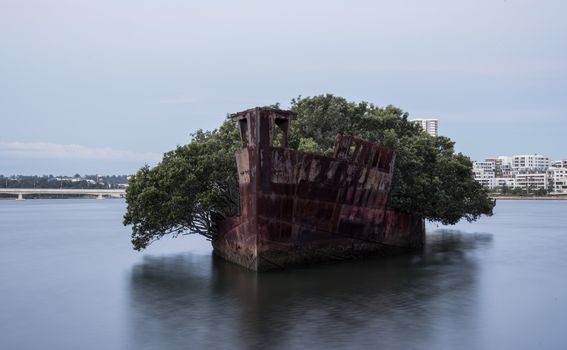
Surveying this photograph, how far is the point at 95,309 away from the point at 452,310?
33.6 ft

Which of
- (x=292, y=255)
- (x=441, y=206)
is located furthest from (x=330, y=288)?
(x=441, y=206)

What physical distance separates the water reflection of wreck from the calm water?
774mm

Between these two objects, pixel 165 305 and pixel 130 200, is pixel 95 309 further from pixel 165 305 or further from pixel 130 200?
pixel 130 200

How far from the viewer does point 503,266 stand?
2550cm

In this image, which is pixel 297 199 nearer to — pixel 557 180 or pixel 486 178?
pixel 557 180

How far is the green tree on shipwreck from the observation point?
→ 23.6m

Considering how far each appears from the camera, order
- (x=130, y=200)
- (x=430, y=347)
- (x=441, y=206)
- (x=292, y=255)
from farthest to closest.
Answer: (x=441, y=206), (x=130, y=200), (x=292, y=255), (x=430, y=347)

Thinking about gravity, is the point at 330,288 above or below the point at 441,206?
below

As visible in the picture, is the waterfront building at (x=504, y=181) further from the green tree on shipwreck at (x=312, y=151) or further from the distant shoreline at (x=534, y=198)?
the green tree on shipwreck at (x=312, y=151)

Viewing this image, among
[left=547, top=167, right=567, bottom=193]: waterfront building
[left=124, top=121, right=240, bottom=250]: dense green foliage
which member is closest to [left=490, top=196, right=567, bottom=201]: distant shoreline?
[left=547, top=167, right=567, bottom=193]: waterfront building

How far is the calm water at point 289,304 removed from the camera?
13.6 metres

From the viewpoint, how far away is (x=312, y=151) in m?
23.8

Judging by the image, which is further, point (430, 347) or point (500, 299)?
point (500, 299)

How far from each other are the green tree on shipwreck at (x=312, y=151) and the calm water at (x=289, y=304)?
219 cm
